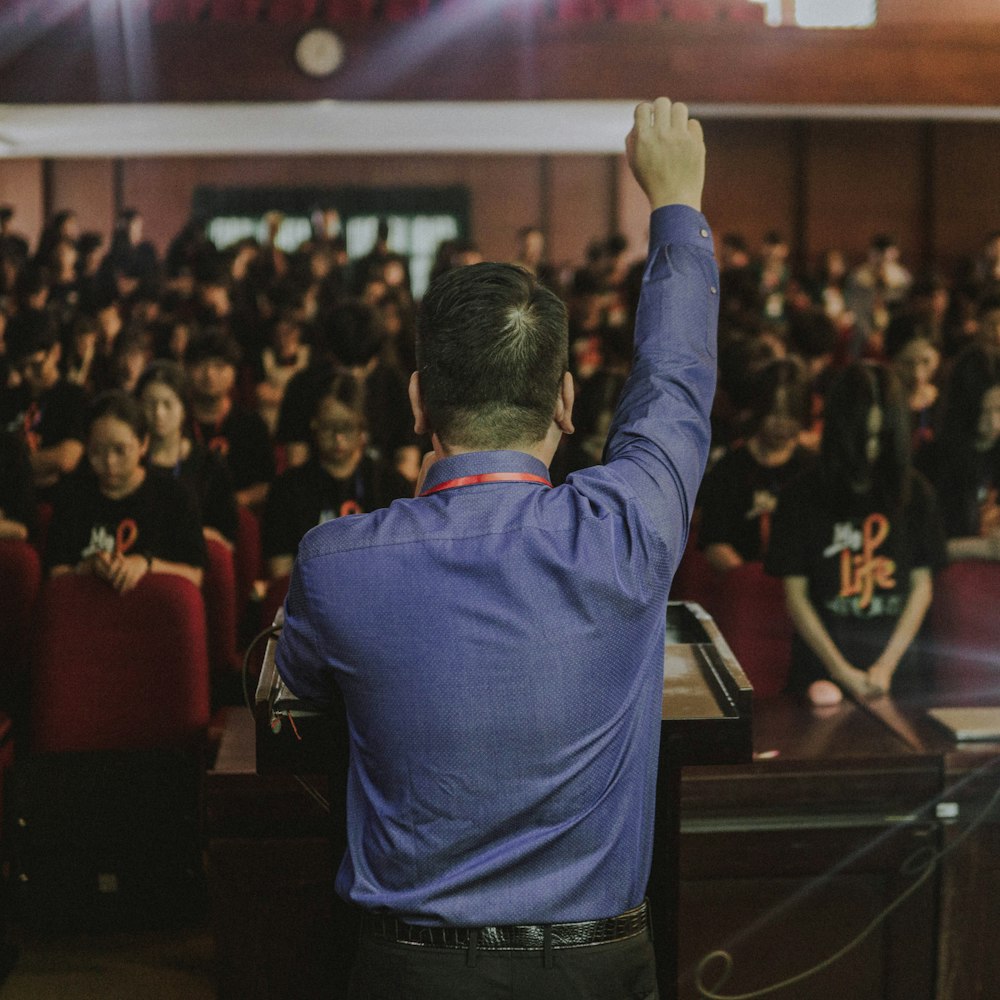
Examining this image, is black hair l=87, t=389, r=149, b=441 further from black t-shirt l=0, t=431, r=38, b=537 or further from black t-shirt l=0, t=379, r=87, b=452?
black t-shirt l=0, t=379, r=87, b=452

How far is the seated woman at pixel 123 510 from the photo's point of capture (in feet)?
11.5

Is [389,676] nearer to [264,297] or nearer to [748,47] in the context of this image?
[264,297]

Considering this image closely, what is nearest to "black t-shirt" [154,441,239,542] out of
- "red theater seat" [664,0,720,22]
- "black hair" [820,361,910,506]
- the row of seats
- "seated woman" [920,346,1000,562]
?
the row of seats

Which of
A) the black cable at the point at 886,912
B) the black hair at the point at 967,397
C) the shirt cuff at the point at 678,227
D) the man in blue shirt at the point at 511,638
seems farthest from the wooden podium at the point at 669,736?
the black hair at the point at 967,397

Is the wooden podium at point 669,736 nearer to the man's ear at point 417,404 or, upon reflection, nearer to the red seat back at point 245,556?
the man's ear at point 417,404

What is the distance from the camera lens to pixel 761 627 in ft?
10.9

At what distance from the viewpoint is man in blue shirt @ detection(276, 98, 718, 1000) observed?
1.15 m

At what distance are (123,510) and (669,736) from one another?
2529 mm

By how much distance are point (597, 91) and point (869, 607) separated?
714 cm

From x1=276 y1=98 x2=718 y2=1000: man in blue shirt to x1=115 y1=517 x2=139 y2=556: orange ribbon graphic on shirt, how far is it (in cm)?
240

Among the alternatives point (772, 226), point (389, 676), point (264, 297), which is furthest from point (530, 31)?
point (389, 676)

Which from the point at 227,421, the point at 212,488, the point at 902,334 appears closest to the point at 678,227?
the point at 212,488

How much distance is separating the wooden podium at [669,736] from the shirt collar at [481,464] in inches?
11.5

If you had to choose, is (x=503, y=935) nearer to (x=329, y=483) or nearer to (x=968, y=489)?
(x=329, y=483)
